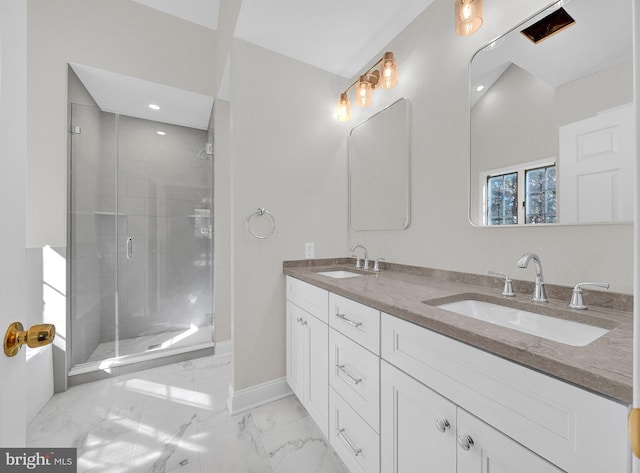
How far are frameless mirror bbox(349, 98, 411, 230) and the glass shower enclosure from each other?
1.48 metres

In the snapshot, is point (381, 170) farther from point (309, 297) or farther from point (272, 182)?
point (309, 297)

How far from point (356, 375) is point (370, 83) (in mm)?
1806

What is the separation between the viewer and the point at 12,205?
1.69 ft

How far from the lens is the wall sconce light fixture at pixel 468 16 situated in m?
1.14

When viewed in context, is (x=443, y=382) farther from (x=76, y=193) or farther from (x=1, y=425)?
(x=76, y=193)

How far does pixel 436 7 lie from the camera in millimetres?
1433

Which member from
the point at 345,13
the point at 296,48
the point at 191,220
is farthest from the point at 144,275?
the point at 345,13

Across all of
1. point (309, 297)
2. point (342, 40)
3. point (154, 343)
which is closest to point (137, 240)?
point (154, 343)

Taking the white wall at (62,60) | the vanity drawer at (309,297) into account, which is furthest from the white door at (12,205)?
the white wall at (62,60)

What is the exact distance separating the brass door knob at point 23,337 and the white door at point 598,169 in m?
1.53

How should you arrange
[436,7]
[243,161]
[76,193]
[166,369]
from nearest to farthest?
[436,7], [243,161], [76,193], [166,369]

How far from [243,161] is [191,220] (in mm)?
1451

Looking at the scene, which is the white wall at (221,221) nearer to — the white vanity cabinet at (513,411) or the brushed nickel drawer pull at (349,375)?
the brushed nickel drawer pull at (349,375)

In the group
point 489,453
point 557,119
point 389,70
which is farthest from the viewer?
point 389,70
